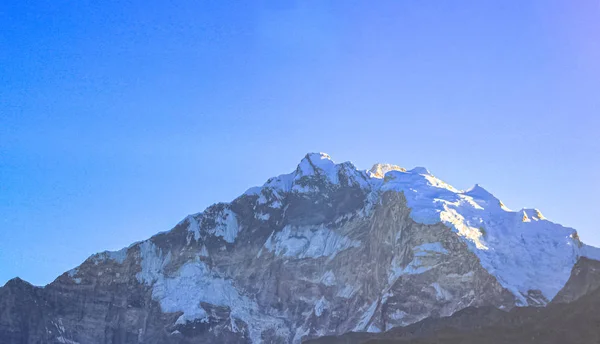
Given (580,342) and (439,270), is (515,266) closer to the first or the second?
(439,270)

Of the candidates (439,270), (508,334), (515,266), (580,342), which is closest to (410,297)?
(439,270)

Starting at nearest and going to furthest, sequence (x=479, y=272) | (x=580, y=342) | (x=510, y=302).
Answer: (x=580, y=342), (x=510, y=302), (x=479, y=272)

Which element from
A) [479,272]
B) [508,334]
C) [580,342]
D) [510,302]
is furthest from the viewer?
[479,272]

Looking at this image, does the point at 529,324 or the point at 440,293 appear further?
the point at 440,293

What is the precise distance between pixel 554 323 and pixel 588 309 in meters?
6.55

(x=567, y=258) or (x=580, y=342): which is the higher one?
(x=567, y=258)

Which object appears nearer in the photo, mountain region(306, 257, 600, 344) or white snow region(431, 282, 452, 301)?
mountain region(306, 257, 600, 344)

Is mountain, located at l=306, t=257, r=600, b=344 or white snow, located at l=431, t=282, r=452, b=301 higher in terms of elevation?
white snow, located at l=431, t=282, r=452, b=301

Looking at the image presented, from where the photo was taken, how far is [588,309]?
162m

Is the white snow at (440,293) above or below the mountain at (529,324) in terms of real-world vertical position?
above

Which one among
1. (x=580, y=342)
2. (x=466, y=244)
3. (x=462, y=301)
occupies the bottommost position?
(x=580, y=342)

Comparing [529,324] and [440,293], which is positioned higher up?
[440,293]

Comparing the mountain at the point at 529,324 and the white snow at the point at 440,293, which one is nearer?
the mountain at the point at 529,324

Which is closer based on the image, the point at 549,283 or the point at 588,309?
the point at 588,309
